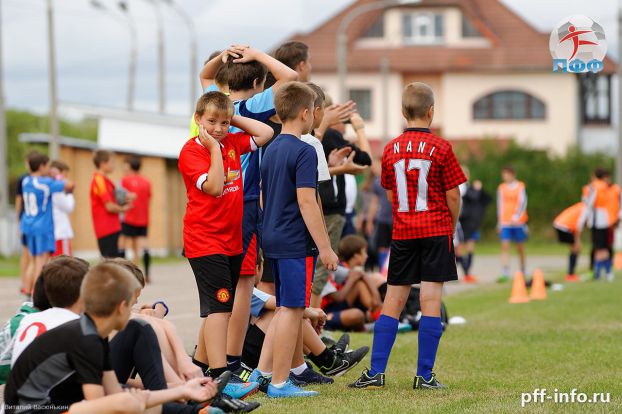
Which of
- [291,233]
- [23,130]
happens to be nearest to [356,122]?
[291,233]

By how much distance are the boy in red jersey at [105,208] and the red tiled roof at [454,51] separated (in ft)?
155

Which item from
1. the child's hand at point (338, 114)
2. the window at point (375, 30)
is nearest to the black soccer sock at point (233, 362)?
the child's hand at point (338, 114)

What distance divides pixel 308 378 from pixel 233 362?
1.80 ft

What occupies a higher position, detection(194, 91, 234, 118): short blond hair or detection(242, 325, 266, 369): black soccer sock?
detection(194, 91, 234, 118): short blond hair

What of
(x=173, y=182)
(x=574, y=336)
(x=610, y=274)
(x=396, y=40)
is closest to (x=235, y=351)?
(x=574, y=336)

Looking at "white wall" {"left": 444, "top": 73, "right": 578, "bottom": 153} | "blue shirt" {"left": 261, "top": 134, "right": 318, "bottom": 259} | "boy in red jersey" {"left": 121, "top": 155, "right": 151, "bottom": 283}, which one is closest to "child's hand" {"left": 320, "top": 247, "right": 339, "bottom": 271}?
"blue shirt" {"left": 261, "top": 134, "right": 318, "bottom": 259}

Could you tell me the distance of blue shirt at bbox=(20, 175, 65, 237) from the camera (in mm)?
16375

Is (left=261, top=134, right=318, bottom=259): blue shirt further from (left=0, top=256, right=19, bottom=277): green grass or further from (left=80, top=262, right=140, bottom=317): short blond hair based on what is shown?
(left=0, top=256, right=19, bottom=277): green grass

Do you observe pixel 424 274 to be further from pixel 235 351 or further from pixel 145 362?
pixel 145 362

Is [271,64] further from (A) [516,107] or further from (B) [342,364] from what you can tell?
(A) [516,107]

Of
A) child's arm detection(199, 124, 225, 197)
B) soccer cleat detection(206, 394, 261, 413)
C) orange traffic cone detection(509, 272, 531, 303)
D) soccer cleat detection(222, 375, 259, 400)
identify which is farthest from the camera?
orange traffic cone detection(509, 272, 531, 303)

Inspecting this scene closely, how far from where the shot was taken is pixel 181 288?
62.6 feet

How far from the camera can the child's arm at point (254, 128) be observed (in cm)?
757

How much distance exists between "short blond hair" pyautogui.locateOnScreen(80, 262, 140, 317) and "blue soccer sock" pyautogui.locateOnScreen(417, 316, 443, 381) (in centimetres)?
281
